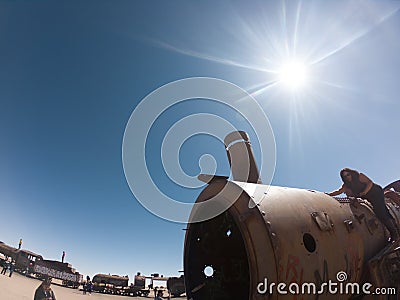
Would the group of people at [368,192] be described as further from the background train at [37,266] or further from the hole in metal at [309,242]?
the background train at [37,266]

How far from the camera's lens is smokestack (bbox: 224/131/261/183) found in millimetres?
5094

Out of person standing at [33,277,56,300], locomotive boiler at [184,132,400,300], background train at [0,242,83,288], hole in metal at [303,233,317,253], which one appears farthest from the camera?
background train at [0,242,83,288]

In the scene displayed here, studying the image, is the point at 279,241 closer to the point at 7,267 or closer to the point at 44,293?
the point at 44,293

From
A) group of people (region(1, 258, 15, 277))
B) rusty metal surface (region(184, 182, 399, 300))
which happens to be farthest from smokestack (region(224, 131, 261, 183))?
group of people (region(1, 258, 15, 277))

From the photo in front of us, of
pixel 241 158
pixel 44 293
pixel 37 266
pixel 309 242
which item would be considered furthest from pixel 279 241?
pixel 37 266

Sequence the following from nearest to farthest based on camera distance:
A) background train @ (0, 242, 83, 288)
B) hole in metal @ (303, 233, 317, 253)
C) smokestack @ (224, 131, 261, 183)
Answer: hole in metal @ (303, 233, 317, 253) → smokestack @ (224, 131, 261, 183) → background train @ (0, 242, 83, 288)

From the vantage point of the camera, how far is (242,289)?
14.0ft

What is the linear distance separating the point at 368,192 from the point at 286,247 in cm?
272

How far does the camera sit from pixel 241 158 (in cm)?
536

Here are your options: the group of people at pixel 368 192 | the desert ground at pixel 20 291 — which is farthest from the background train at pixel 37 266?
the group of people at pixel 368 192

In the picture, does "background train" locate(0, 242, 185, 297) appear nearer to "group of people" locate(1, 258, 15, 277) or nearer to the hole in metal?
"group of people" locate(1, 258, 15, 277)

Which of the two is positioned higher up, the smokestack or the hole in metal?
the smokestack

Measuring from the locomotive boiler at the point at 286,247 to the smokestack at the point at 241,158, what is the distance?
4 centimetres

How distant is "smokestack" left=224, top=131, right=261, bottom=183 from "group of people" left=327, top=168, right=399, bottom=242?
145 centimetres
